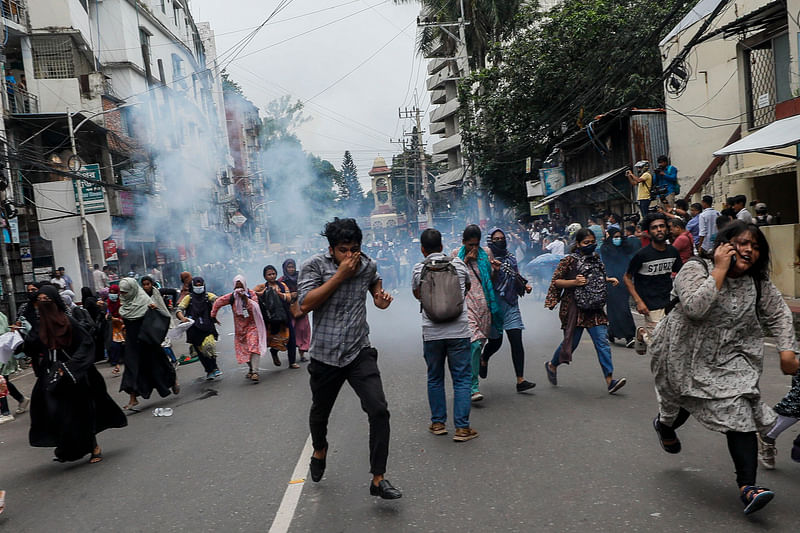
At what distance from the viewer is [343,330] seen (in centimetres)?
467

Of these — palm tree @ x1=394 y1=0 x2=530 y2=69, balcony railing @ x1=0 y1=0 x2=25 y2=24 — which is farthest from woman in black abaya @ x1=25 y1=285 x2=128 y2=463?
palm tree @ x1=394 y1=0 x2=530 y2=69

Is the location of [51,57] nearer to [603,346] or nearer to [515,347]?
[515,347]

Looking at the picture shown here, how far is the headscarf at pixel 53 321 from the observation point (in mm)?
6203

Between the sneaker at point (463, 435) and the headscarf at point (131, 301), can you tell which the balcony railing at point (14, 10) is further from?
the sneaker at point (463, 435)

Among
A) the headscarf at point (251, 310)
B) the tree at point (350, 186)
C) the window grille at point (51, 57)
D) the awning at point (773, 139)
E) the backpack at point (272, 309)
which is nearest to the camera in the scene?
the headscarf at point (251, 310)

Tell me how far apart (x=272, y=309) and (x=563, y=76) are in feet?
65.0

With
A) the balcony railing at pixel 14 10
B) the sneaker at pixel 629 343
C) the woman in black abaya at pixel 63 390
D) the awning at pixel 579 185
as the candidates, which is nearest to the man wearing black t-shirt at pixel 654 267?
the sneaker at pixel 629 343

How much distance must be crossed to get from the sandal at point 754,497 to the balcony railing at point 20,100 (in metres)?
26.5

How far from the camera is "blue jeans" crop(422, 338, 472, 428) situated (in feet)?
18.9

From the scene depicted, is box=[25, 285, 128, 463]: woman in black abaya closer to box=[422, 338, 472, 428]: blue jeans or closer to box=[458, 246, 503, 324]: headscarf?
box=[422, 338, 472, 428]: blue jeans

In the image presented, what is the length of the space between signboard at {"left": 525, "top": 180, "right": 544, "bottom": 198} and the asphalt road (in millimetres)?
24180

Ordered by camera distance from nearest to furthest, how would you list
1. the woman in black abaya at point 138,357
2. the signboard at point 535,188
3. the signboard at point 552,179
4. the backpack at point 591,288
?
the backpack at point 591,288 → the woman in black abaya at point 138,357 → the signboard at point 552,179 → the signboard at point 535,188

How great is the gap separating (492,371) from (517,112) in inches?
840

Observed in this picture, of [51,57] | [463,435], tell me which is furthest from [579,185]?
[463,435]
